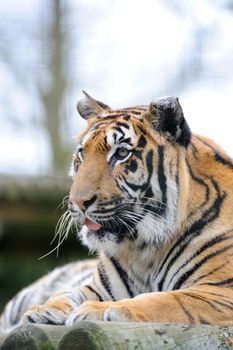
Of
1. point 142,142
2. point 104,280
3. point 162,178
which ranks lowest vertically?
point 104,280

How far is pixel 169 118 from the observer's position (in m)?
3.23

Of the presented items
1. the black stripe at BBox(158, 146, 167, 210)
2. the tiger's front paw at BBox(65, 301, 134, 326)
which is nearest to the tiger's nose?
the black stripe at BBox(158, 146, 167, 210)

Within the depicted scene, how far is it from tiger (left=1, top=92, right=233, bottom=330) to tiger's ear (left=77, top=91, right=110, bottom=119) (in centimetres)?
14

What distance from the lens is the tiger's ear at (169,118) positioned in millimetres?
3201

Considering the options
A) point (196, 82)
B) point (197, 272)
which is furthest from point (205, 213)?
point (196, 82)

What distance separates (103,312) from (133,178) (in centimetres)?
62

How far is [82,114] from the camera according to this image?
3639 mm

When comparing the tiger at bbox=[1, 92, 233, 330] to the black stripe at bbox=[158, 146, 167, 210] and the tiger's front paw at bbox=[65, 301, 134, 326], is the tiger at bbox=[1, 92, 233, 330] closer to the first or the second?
the black stripe at bbox=[158, 146, 167, 210]

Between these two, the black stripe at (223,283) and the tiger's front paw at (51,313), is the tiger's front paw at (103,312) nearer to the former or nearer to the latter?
the tiger's front paw at (51,313)

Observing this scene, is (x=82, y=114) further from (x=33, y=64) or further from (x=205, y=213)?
(x=33, y=64)

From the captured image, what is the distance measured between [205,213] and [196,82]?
668cm

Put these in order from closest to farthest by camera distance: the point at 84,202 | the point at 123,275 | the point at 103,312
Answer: the point at 103,312 → the point at 84,202 → the point at 123,275

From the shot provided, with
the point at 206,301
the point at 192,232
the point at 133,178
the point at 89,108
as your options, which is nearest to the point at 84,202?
the point at 133,178

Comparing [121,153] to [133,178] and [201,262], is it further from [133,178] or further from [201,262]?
[201,262]
